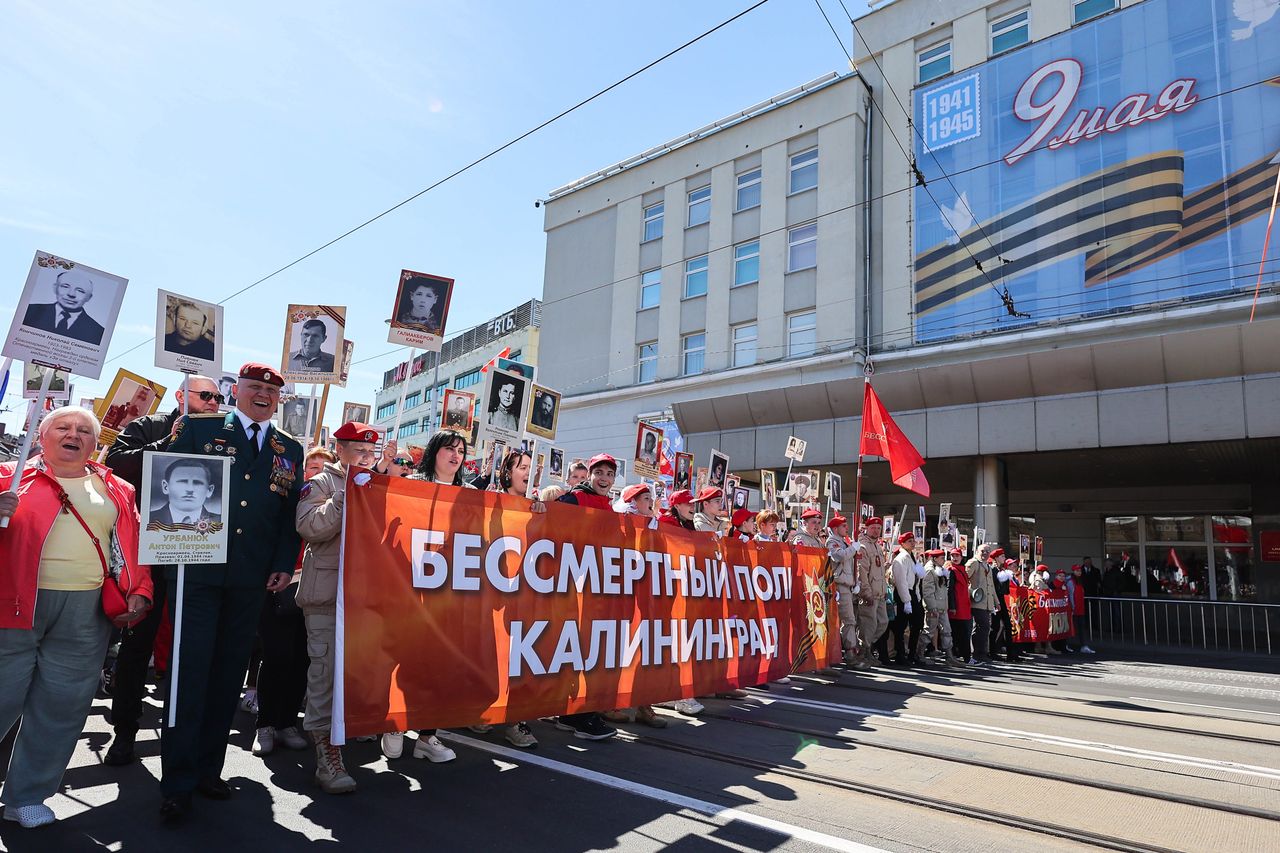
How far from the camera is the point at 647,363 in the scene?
31219mm

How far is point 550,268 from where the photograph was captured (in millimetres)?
35812

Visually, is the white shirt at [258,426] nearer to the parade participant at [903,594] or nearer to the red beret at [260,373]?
the red beret at [260,373]

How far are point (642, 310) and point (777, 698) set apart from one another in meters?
24.9

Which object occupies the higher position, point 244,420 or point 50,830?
point 244,420

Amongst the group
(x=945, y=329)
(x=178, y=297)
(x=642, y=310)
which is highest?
(x=642, y=310)

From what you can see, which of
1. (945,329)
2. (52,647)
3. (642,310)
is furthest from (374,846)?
(642,310)

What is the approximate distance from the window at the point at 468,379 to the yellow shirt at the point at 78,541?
49960mm

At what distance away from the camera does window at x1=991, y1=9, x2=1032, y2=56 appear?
23.0 metres

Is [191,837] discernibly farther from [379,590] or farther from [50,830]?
[379,590]

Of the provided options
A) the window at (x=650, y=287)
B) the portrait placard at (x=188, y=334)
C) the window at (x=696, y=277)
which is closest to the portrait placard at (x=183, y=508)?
the portrait placard at (x=188, y=334)

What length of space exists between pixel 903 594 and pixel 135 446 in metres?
9.74

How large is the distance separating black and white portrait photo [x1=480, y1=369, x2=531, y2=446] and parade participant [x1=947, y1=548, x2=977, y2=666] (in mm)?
8288

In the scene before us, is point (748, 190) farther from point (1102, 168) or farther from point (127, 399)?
point (127, 399)

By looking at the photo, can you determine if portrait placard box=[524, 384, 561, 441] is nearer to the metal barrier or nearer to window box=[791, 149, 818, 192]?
the metal barrier
